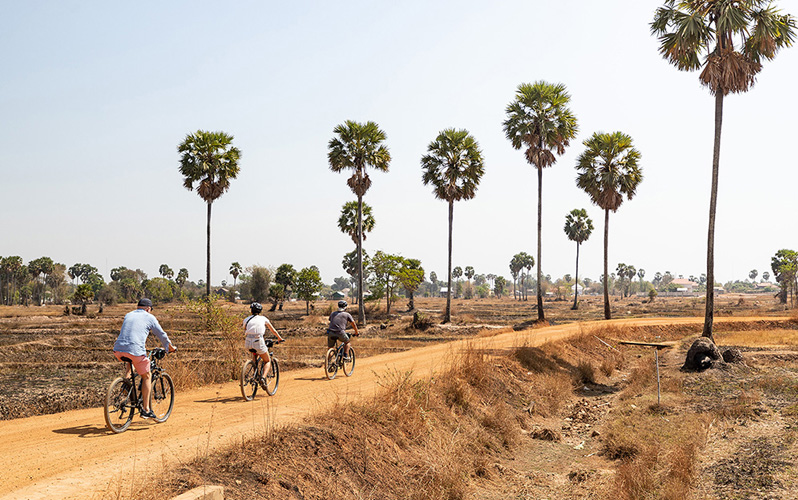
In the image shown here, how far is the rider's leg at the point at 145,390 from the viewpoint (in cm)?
983

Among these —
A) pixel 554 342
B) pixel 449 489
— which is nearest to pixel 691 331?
Result: pixel 554 342

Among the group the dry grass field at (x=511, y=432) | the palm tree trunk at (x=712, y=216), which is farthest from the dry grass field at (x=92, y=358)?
the palm tree trunk at (x=712, y=216)

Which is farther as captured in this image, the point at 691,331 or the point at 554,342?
the point at 691,331

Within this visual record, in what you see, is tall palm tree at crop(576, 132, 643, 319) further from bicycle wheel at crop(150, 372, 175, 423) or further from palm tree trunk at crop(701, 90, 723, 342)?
bicycle wheel at crop(150, 372, 175, 423)

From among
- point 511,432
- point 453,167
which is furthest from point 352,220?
point 511,432

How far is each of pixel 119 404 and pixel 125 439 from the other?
0.77 m

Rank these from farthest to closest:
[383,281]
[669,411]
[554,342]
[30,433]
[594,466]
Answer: [383,281] → [554,342] → [669,411] → [594,466] → [30,433]

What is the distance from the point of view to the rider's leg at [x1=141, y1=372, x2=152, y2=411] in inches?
387

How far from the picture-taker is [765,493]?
10.4 m

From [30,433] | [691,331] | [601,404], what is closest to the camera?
[30,433]

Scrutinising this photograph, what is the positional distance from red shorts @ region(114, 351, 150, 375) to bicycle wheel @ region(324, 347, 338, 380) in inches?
280

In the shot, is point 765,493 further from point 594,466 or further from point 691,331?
point 691,331

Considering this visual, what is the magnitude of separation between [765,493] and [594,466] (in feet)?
11.7

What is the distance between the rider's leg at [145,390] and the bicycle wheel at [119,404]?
18 centimetres
